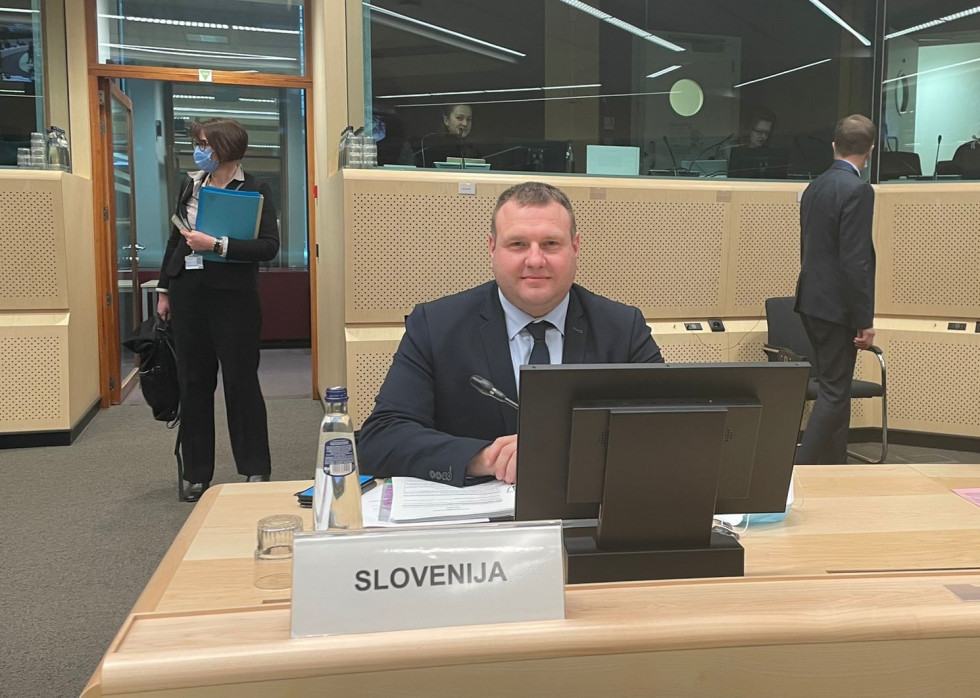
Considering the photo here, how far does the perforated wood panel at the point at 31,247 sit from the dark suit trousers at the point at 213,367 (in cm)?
159

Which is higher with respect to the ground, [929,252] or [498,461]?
[929,252]

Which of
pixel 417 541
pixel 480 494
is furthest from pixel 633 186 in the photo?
pixel 417 541

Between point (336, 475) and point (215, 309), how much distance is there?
2.51 m

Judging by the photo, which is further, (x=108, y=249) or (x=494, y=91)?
(x=108, y=249)

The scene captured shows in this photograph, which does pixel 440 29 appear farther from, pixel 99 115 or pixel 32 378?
pixel 32 378

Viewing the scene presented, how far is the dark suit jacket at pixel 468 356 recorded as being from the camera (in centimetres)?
192

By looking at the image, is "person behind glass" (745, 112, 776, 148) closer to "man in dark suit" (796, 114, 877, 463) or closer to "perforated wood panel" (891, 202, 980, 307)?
"perforated wood panel" (891, 202, 980, 307)

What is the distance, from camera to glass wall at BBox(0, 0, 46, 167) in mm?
4996

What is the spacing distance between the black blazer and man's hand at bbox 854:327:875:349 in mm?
2756

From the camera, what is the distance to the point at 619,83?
492 centimetres

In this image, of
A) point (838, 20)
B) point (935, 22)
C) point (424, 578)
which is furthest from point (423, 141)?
point (424, 578)

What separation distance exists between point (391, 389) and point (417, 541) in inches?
41.2

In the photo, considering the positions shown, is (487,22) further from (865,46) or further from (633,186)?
(865,46)

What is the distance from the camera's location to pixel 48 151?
5016 millimetres
